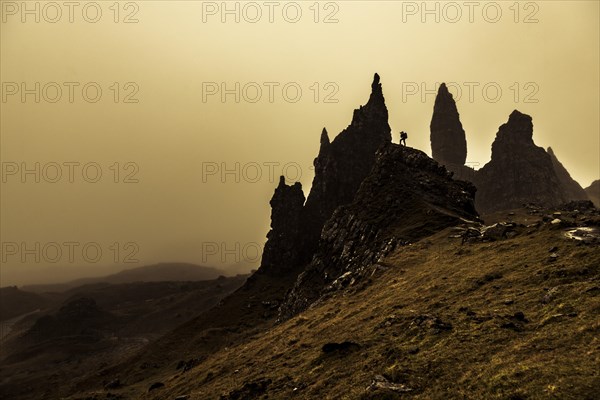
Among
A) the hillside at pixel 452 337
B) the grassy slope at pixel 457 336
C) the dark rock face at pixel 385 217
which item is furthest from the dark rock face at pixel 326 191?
the grassy slope at pixel 457 336

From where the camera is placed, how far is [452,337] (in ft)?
105

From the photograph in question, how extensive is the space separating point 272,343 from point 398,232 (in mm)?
36260

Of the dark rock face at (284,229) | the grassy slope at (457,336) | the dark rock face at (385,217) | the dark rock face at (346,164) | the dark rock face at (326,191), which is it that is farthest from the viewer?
the dark rock face at (346,164)

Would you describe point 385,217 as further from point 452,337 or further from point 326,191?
point 326,191

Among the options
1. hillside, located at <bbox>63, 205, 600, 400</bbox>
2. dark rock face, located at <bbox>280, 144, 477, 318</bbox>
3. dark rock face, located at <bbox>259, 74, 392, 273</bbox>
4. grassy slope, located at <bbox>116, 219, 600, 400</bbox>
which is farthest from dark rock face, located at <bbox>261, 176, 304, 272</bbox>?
grassy slope, located at <bbox>116, 219, 600, 400</bbox>

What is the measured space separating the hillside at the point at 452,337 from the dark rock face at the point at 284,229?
354 ft

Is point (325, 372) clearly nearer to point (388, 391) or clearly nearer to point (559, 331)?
A: point (388, 391)

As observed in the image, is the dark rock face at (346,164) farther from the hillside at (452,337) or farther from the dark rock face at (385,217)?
the hillside at (452,337)

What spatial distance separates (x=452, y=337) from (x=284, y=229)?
14634 cm

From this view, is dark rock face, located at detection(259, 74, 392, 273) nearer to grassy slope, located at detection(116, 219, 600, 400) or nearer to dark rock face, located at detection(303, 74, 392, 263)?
dark rock face, located at detection(303, 74, 392, 263)

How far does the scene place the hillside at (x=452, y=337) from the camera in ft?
80.5

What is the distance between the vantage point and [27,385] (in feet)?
545

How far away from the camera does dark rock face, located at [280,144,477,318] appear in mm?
79625

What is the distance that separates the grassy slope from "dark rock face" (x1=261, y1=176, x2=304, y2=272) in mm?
108878
